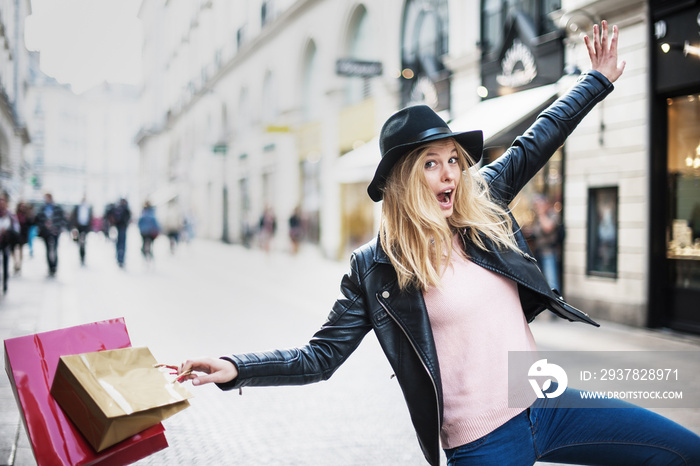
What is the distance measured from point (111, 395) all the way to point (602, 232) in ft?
29.4

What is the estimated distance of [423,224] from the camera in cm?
204

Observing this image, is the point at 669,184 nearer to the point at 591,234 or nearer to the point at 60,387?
the point at 591,234

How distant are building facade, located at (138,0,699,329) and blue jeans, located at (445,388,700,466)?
1381 millimetres

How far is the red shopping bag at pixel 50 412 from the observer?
1.64 metres

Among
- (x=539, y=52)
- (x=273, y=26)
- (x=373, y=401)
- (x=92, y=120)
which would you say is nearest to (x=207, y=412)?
(x=373, y=401)

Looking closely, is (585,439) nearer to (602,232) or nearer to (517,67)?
(602,232)

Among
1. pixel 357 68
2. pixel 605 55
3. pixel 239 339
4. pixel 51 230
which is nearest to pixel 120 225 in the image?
pixel 51 230

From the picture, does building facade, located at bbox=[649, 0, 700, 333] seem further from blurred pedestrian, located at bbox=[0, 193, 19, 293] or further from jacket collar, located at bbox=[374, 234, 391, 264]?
blurred pedestrian, located at bbox=[0, 193, 19, 293]

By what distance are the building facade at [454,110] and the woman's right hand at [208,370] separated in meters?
1.79

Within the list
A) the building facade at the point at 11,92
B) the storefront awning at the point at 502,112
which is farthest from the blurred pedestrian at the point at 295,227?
the building facade at the point at 11,92

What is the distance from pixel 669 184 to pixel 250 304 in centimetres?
613

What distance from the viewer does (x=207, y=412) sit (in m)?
4.83

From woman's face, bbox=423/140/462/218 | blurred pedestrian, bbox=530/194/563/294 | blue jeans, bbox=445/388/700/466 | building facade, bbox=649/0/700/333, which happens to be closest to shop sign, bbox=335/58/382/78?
blurred pedestrian, bbox=530/194/563/294

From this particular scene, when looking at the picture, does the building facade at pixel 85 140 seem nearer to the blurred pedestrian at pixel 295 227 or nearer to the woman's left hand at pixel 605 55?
the blurred pedestrian at pixel 295 227
